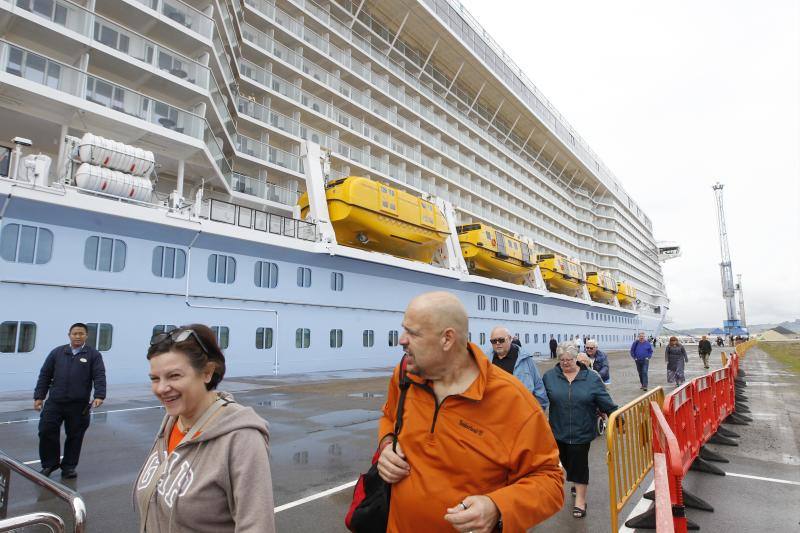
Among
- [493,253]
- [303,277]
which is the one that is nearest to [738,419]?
[303,277]

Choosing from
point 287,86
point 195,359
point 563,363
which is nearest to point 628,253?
point 287,86

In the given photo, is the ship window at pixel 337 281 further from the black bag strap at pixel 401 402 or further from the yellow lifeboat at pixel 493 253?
the black bag strap at pixel 401 402

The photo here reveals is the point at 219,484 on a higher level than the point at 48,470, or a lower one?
higher

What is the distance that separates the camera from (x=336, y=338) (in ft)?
55.7

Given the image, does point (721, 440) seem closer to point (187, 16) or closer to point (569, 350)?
point (569, 350)

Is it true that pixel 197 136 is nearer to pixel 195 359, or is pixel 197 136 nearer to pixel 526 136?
pixel 195 359

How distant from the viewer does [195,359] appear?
6.53ft

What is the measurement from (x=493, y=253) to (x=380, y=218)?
9.36 meters

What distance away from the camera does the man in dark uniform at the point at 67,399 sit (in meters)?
5.01

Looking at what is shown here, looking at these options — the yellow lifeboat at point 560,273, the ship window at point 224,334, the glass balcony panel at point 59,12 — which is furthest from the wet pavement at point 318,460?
the yellow lifeboat at point 560,273

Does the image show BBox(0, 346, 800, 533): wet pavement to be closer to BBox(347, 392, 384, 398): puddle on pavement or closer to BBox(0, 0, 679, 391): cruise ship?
BBox(347, 392, 384, 398): puddle on pavement

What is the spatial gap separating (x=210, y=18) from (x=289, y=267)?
922 centimetres

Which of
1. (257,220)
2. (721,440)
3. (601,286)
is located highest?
(601,286)

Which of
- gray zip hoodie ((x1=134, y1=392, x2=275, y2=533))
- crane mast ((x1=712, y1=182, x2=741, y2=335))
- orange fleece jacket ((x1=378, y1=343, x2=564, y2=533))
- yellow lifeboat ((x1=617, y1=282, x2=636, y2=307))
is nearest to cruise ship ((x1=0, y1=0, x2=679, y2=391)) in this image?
gray zip hoodie ((x1=134, y1=392, x2=275, y2=533))
